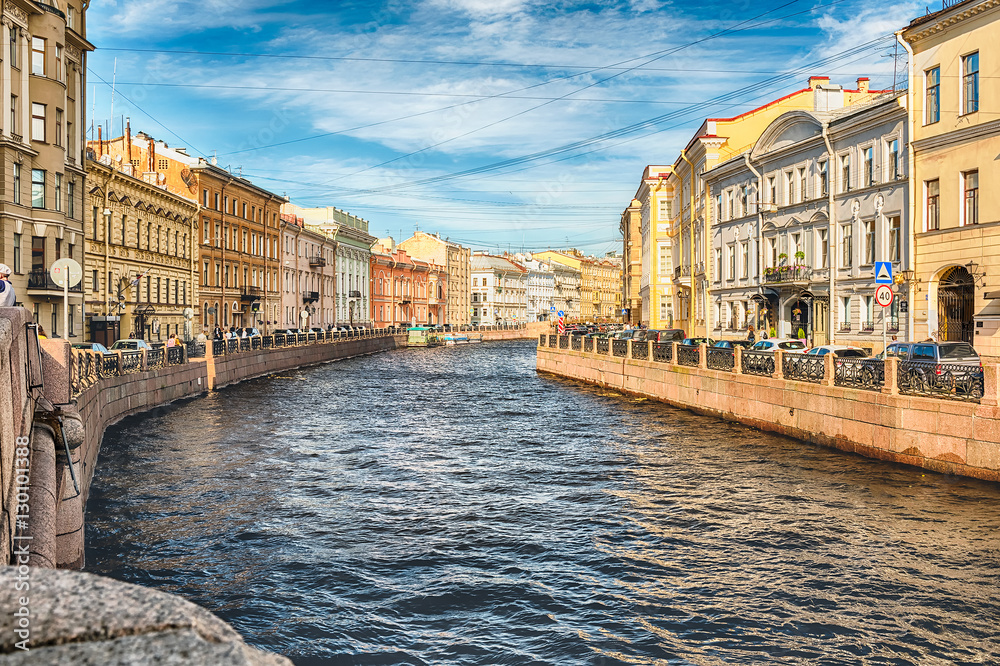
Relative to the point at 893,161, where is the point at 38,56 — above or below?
above

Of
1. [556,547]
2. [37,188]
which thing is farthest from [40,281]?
[556,547]

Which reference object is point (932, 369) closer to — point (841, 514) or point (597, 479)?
point (841, 514)

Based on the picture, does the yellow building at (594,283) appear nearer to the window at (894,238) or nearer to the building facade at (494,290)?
the building facade at (494,290)

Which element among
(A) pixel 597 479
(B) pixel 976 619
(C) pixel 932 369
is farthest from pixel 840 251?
(B) pixel 976 619

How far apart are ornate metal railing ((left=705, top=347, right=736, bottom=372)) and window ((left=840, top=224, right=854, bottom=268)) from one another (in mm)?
9986

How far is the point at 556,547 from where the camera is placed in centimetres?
1061

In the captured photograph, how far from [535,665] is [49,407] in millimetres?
5287

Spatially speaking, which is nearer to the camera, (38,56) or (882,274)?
(882,274)

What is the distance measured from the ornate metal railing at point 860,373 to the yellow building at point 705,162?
79.4 ft

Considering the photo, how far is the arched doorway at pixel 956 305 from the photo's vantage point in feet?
79.0

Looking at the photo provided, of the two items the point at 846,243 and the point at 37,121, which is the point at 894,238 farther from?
the point at 37,121

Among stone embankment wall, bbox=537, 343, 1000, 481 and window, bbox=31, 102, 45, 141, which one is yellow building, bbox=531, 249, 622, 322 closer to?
window, bbox=31, 102, 45, 141

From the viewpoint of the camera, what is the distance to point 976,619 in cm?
799

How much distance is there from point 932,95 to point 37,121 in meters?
31.3
